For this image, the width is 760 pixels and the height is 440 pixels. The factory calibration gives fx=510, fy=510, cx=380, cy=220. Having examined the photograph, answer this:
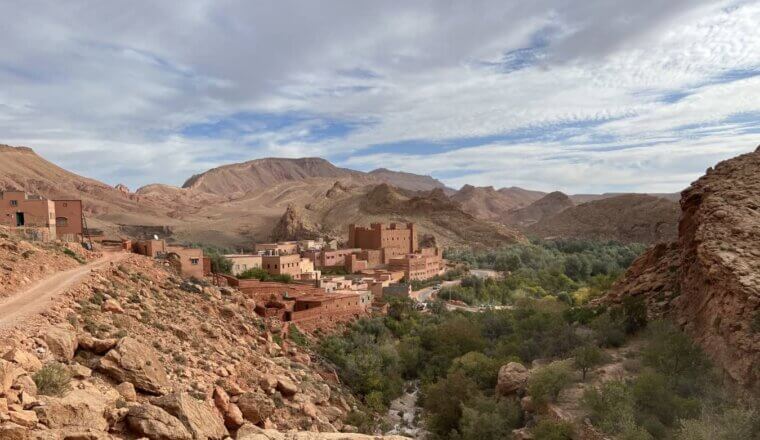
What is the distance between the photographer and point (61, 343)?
24.1ft

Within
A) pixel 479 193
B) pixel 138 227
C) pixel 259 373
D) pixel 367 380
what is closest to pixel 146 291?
pixel 259 373

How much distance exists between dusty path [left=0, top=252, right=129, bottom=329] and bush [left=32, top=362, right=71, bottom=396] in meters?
2.07

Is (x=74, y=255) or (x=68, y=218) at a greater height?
(x=68, y=218)

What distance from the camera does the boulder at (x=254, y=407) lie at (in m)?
9.16

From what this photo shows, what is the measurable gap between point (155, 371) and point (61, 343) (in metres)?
1.36

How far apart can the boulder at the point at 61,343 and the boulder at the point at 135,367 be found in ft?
1.47

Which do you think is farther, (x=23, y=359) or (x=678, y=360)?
(x=678, y=360)

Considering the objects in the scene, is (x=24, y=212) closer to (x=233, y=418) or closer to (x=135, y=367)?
(x=135, y=367)

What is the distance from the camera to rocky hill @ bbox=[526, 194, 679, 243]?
65.7 meters

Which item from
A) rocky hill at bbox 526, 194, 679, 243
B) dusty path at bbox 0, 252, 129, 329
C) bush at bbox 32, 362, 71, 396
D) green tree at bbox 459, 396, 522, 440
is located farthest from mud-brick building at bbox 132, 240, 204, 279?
rocky hill at bbox 526, 194, 679, 243

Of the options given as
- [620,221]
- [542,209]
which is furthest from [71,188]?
[542,209]

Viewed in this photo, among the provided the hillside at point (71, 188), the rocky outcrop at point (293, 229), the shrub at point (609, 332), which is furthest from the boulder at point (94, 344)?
the hillside at point (71, 188)

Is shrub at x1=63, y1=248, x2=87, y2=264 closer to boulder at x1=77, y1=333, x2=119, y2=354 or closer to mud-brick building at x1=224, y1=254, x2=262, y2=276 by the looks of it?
boulder at x1=77, y1=333, x2=119, y2=354

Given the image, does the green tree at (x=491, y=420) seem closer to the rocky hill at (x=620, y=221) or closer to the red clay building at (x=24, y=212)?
the red clay building at (x=24, y=212)
